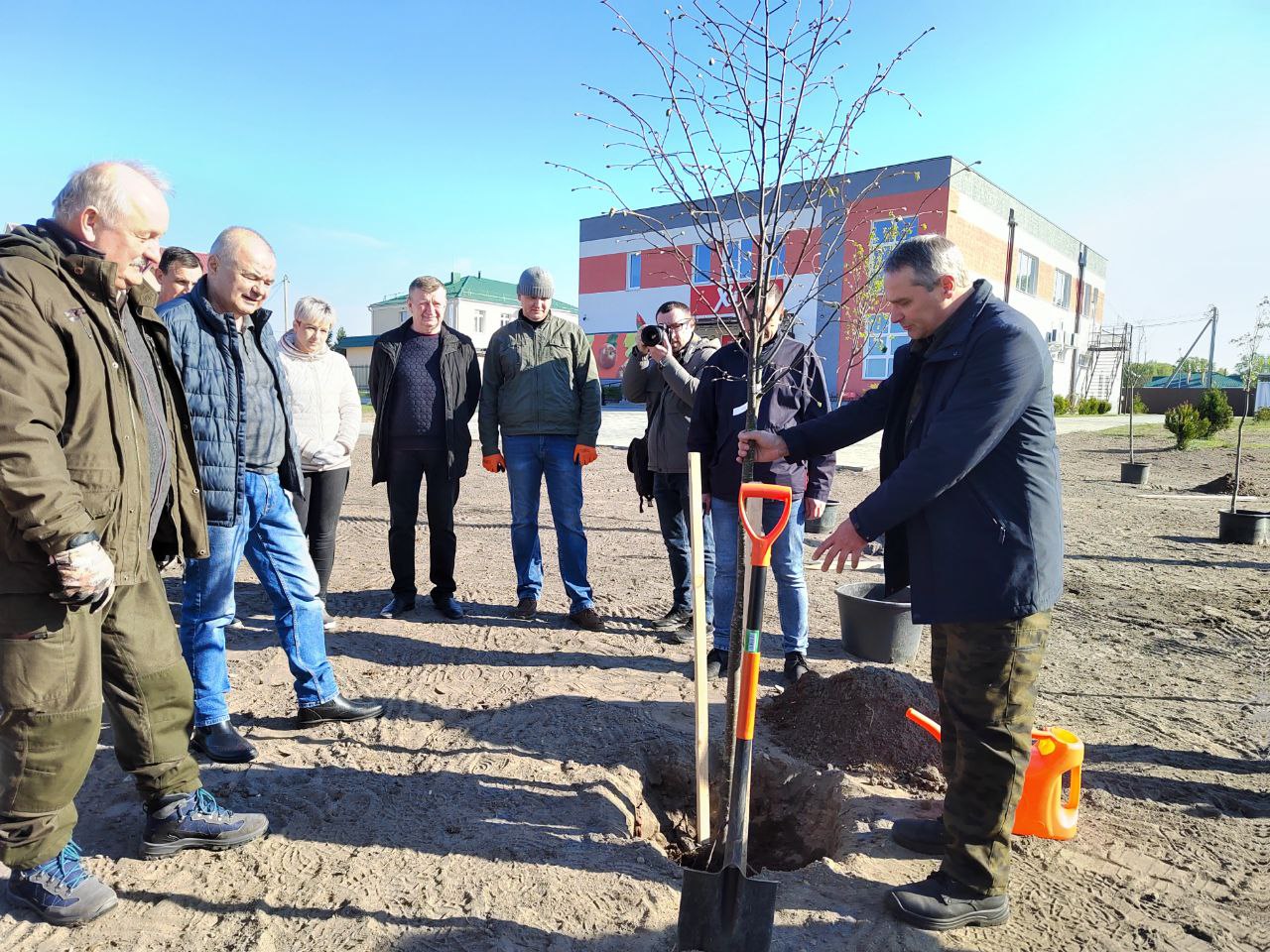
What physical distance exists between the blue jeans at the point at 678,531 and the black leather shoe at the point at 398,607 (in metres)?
1.74

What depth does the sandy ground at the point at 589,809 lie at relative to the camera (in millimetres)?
2316

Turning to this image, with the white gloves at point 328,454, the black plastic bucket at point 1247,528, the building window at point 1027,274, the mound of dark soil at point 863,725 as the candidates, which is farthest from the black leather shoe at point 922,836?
the building window at point 1027,274

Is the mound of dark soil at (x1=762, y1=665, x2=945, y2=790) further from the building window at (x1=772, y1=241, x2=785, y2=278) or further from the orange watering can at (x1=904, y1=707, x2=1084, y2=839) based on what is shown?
the building window at (x1=772, y1=241, x2=785, y2=278)

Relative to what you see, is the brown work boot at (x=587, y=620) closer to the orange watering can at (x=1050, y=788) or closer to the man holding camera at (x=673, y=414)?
the man holding camera at (x=673, y=414)

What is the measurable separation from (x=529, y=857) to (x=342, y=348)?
56.2 metres

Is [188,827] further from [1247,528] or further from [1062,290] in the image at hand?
[1062,290]

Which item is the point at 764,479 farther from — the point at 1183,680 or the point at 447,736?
the point at 1183,680

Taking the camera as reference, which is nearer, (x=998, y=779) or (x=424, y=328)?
(x=998, y=779)

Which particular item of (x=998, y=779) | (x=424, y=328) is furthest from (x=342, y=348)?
(x=998, y=779)

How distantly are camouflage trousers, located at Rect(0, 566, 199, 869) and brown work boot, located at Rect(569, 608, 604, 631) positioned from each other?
2.73 m

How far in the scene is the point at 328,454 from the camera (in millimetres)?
4664

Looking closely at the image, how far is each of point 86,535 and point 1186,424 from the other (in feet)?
66.2

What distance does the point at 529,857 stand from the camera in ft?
8.56

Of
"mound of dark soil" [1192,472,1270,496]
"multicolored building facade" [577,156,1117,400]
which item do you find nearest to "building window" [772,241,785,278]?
"mound of dark soil" [1192,472,1270,496]
